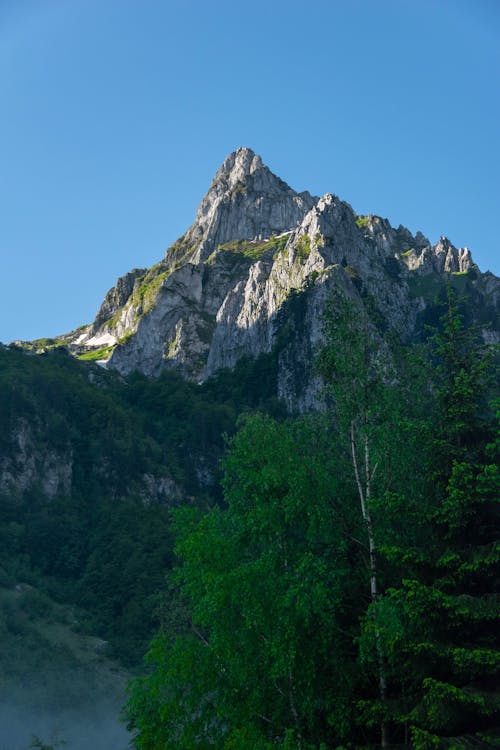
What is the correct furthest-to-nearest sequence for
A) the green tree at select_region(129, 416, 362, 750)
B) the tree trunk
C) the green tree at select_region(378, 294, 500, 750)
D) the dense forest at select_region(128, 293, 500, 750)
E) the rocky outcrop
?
the rocky outcrop → the green tree at select_region(129, 416, 362, 750) → the tree trunk → the dense forest at select_region(128, 293, 500, 750) → the green tree at select_region(378, 294, 500, 750)

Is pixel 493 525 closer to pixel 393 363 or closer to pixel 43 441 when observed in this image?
pixel 393 363

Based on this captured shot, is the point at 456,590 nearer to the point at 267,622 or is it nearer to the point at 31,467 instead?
the point at 267,622

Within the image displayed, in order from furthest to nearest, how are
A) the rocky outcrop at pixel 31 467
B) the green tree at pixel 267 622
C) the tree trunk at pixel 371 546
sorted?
1. the rocky outcrop at pixel 31 467
2. the green tree at pixel 267 622
3. the tree trunk at pixel 371 546

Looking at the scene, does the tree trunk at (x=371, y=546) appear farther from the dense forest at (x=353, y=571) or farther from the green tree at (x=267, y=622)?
the green tree at (x=267, y=622)

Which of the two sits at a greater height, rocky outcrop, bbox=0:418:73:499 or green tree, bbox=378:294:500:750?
rocky outcrop, bbox=0:418:73:499

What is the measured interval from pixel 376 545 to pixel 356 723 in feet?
18.3

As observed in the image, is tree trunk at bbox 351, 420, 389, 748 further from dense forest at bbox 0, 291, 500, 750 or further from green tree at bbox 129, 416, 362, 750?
green tree at bbox 129, 416, 362, 750

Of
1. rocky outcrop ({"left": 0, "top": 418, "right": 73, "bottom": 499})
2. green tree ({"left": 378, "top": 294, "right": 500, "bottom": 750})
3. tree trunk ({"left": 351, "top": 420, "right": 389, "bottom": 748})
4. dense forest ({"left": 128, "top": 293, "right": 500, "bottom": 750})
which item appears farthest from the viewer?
rocky outcrop ({"left": 0, "top": 418, "right": 73, "bottom": 499})

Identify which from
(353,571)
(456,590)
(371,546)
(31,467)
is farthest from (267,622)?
(31,467)

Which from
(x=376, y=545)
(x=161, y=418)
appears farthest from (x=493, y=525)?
(x=161, y=418)

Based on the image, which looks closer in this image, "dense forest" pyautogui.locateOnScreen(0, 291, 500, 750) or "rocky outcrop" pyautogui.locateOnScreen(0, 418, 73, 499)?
"dense forest" pyautogui.locateOnScreen(0, 291, 500, 750)

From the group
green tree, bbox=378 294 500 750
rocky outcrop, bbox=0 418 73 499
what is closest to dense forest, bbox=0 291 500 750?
green tree, bbox=378 294 500 750

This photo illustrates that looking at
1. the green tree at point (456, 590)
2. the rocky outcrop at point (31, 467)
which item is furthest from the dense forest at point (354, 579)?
the rocky outcrop at point (31, 467)

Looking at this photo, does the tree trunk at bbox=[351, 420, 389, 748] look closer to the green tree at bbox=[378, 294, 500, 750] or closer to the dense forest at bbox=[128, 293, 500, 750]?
the dense forest at bbox=[128, 293, 500, 750]
